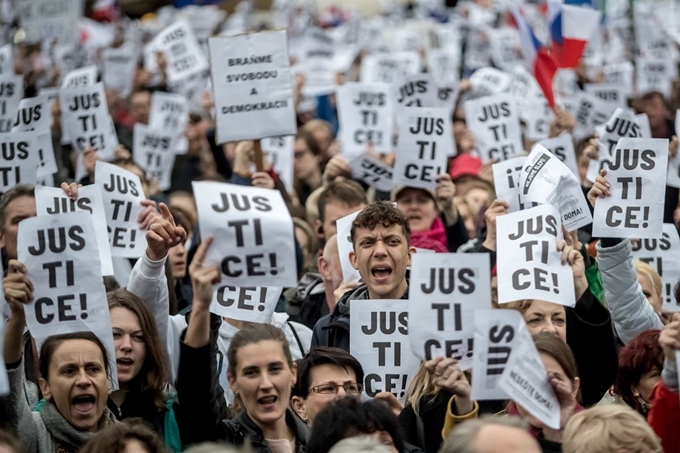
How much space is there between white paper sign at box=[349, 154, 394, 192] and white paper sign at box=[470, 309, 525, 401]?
470 centimetres

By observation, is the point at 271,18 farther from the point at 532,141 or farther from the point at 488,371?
the point at 488,371

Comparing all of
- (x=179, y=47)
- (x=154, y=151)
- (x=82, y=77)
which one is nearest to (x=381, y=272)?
(x=154, y=151)

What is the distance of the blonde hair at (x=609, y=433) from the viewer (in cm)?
486

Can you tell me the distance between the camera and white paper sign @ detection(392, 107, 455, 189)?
9547 millimetres

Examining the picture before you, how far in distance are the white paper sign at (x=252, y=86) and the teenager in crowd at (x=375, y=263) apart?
217 cm

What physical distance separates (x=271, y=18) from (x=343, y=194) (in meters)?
19.6

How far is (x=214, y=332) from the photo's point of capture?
6047 mm

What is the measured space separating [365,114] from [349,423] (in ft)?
25.3

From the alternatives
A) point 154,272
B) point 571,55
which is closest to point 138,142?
point 571,55

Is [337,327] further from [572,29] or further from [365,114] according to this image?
[572,29]

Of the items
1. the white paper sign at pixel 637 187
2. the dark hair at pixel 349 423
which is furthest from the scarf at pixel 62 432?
the white paper sign at pixel 637 187

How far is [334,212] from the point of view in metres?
8.74

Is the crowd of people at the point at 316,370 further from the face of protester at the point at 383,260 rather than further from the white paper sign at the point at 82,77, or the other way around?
the white paper sign at the point at 82,77

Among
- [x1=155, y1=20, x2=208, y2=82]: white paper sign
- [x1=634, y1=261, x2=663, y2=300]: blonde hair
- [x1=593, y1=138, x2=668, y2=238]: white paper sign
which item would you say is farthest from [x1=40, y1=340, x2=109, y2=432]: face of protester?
[x1=155, y1=20, x2=208, y2=82]: white paper sign
